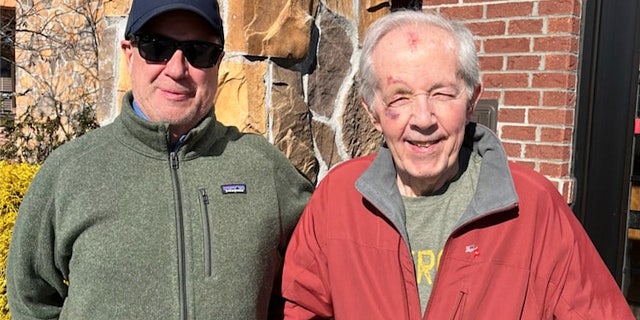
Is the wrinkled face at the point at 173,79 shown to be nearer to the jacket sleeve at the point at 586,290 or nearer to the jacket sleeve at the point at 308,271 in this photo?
the jacket sleeve at the point at 308,271

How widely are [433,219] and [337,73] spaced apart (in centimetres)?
125

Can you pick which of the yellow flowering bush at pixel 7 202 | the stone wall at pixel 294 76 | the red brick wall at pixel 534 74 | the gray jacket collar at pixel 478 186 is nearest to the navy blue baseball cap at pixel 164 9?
the gray jacket collar at pixel 478 186

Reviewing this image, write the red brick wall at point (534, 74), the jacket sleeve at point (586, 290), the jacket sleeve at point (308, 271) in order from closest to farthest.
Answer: the jacket sleeve at point (586, 290)
the jacket sleeve at point (308, 271)
the red brick wall at point (534, 74)

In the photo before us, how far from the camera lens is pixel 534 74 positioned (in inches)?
136

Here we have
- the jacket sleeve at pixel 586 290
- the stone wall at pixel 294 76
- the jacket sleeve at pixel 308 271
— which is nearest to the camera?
the jacket sleeve at pixel 586 290

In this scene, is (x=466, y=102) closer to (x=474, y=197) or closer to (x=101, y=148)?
(x=474, y=197)

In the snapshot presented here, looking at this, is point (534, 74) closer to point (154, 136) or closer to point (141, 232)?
point (154, 136)

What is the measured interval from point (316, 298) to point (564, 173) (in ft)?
6.82

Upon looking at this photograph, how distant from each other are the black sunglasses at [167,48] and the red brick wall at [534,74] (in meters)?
2.23

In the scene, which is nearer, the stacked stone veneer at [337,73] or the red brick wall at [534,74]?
the stacked stone veneer at [337,73]

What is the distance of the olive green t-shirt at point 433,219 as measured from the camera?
172cm

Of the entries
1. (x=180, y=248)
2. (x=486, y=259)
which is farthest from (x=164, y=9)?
(x=486, y=259)

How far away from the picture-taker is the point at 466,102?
5.73ft

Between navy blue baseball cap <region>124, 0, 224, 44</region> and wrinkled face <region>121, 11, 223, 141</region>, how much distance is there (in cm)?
2
